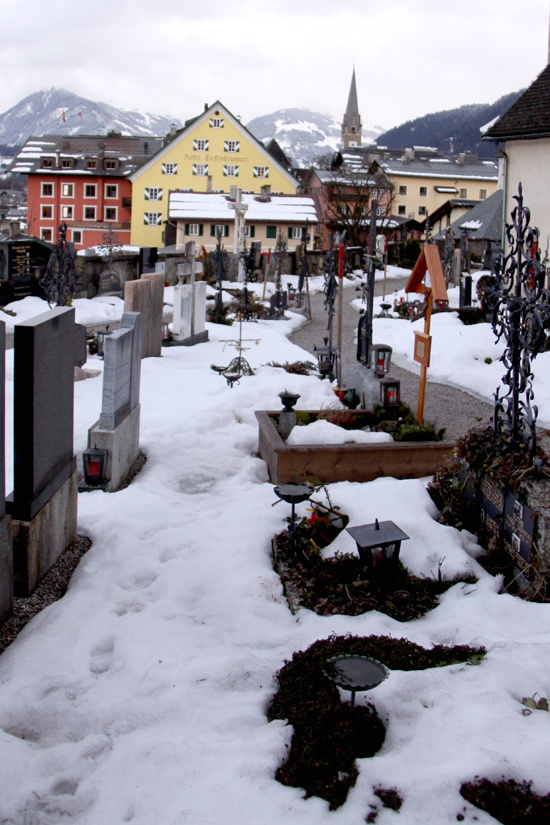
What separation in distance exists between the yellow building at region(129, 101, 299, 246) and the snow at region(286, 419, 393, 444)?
4555cm

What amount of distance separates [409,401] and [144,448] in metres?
5.15

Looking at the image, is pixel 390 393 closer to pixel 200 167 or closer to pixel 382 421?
pixel 382 421

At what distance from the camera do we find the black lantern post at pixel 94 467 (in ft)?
24.2

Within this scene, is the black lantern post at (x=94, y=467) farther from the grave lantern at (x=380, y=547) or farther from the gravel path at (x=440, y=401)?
the gravel path at (x=440, y=401)

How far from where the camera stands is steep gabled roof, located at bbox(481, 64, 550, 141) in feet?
64.0

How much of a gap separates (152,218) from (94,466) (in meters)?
46.7

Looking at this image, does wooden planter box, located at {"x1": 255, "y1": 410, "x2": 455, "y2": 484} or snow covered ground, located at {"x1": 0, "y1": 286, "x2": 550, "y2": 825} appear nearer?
snow covered ground, located at {"x1": 0, "y1": 286, "x2": 550, "y2": 825}

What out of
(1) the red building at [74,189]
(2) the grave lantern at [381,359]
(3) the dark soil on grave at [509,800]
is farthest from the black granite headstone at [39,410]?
(1) the red building at [74,189]

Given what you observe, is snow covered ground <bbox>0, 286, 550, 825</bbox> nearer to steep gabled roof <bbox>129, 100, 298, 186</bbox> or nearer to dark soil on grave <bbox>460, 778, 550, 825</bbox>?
dark soil on grave <bbox>460, 778, 550, 825</bbox>

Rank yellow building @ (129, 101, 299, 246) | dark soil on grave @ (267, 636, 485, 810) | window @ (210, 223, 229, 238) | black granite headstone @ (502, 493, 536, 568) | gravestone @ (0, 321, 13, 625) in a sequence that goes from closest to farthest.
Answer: dark soil on grave @ (267, 636, 485, 810) → gravestone @ (0, 321, 13, 625) → black granite headstone @ (502, 493, 536, 568) → window @ (210, 223, 229, 238) → yellow building @ (129, 101, 299, 246)

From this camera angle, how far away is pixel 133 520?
22.0ft

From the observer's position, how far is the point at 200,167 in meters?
52.1

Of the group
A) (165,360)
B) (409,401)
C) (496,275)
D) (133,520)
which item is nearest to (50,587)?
(133,520)

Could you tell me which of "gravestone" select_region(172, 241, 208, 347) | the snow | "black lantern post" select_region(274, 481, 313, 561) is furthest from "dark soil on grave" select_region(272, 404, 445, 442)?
"gravestone" select_region(172, 241, 208, 347)
